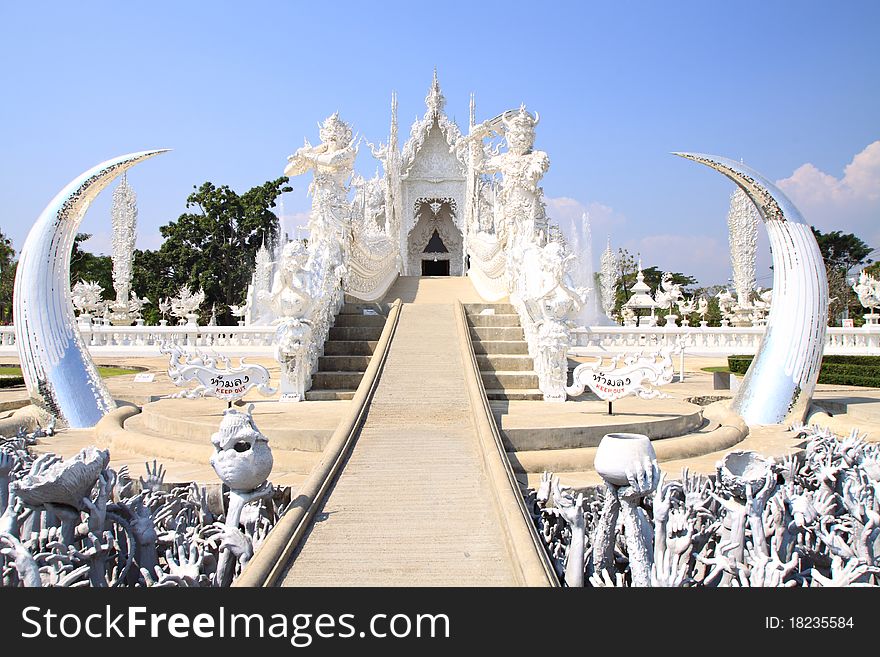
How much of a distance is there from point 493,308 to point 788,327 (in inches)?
183

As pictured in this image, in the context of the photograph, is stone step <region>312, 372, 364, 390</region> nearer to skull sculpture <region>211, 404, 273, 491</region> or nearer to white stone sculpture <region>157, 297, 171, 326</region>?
skull sculpture <region>211, 404, 273, 491</region>

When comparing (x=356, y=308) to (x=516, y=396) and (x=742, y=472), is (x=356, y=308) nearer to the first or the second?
(x=516, y=396)

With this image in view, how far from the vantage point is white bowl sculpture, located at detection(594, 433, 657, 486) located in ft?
13.1

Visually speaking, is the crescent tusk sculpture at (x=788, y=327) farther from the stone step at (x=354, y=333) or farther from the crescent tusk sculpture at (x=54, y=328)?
A: the crescent tusk sculpture at (x=54, y=328)

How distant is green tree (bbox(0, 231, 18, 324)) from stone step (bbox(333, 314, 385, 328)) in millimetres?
28094

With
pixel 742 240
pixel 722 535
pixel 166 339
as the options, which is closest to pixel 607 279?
pixel 742 240

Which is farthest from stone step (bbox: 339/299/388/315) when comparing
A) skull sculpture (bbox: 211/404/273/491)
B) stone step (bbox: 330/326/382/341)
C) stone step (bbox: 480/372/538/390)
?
skull sculpture (bbox: 211/404/273/491)

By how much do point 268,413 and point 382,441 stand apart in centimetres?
212

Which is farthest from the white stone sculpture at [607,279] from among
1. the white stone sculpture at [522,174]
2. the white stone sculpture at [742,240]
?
the white stone sculpture at [522,174]

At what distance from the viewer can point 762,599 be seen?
3322mm

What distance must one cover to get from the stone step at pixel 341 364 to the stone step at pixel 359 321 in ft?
4.54

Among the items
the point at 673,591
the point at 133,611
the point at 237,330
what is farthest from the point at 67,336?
the point at 237,330

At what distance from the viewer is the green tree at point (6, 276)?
31.9 m

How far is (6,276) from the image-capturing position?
32531mm
